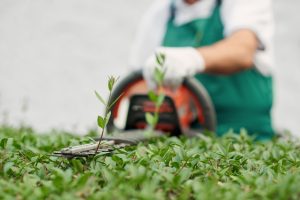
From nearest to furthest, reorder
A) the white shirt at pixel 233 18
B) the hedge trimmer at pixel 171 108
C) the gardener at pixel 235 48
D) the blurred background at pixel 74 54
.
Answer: the hedge trimmer at pixel 171 108, the gardener at pixel 235 48, the white shirt at pixel 233 18, the blurred background at pixel 74 54

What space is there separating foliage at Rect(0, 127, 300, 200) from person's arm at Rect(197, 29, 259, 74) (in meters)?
1.41

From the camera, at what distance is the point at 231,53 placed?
2768 mm

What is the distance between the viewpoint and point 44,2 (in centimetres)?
637

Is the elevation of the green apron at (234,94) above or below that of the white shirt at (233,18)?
below

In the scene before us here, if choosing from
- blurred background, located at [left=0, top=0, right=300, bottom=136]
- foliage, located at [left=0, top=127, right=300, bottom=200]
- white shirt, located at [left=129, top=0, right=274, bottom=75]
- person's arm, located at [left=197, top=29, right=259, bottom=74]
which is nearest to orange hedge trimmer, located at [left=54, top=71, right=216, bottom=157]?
person's arm, located at [left=197, top=29, right=259, bottom=74]

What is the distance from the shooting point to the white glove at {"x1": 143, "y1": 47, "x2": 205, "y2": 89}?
2467 millimetres

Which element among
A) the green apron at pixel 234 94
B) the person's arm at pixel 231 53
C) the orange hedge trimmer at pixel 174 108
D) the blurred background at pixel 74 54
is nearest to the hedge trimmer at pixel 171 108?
the orange hedge trimmer at pixel 174 108

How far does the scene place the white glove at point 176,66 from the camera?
247 centimetres

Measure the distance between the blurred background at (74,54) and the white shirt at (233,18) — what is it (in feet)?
8.70

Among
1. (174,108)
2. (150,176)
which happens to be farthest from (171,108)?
(150,176)

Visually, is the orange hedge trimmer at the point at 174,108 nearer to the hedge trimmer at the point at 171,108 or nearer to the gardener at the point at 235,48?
the hedge trimmer at the point at 171,108

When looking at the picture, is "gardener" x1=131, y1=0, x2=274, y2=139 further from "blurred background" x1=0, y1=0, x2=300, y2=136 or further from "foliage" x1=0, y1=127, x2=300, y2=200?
"blurred background" x1=0, y1=0, x2=300, y2=136

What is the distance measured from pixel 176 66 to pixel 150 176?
5.22 ft

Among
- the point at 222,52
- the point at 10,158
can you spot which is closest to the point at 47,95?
the point at 222,52
